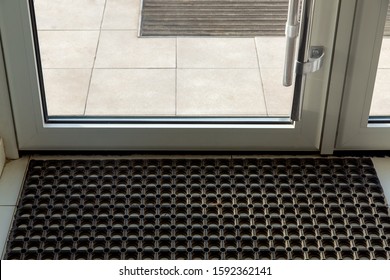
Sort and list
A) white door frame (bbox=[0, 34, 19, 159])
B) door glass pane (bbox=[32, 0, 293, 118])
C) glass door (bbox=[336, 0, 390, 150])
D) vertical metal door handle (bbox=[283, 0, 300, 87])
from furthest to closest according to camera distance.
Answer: door glass pane (bbox=[32, 0, 293, 118]), white door frame (bbox=[0, 34, 19, 159]), glass door (bbox=[336, 0, 390, 150]), vertical metal door handle (bbox=[283, 0, 300, 87])

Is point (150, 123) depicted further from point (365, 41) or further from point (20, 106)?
point (365, 41)

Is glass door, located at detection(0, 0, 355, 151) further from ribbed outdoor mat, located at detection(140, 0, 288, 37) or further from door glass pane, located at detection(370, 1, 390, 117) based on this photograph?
door glass pane, located at detection(370, 1, 390, 117)

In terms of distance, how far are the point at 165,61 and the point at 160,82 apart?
7cm

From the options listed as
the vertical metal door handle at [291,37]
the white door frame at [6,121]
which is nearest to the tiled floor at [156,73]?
the white door frame at [6,121]

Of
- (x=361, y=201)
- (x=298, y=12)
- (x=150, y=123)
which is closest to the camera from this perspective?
(x=298, y=12)

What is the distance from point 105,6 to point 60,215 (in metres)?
0.68

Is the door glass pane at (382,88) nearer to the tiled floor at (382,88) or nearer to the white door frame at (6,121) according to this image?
the tiled floor at (382,88)

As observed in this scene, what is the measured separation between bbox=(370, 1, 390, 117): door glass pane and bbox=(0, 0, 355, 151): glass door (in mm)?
174

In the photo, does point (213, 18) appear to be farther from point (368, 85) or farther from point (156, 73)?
point (368, 85)

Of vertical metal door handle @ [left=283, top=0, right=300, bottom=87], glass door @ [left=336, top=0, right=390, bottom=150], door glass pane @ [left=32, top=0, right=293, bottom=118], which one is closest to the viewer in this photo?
vertical metal door handle @ [left=283, top=0, right=300, bottom=87]

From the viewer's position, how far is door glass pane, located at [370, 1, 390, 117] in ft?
7.24

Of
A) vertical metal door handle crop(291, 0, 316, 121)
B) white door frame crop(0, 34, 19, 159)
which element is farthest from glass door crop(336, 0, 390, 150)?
white door frame crop(0, 34, 19, 159)

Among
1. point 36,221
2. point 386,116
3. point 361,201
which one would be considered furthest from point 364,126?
point 36,221

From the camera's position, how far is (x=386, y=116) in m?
2.35
